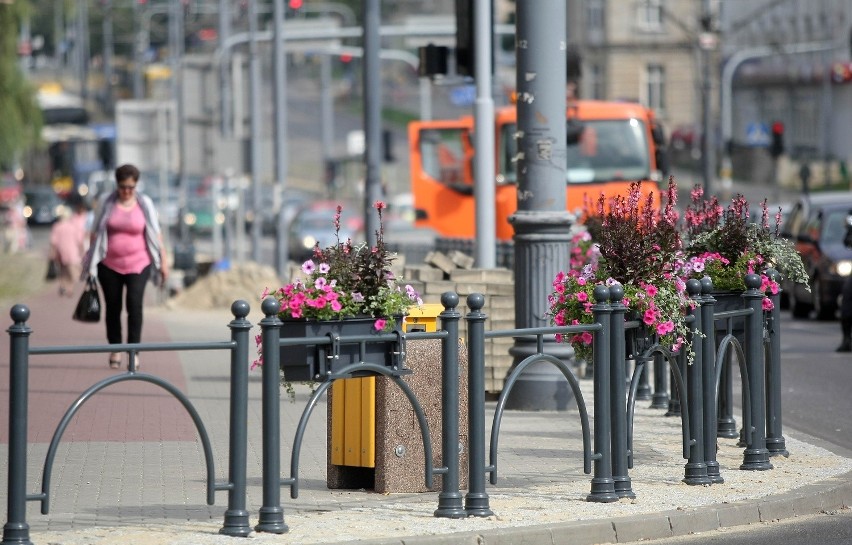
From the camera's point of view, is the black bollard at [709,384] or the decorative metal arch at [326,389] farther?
the black bollard at [709,384]

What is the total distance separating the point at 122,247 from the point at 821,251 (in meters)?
11.9

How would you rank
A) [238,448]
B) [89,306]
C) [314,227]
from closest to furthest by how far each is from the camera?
1. [238,448]
2. [89,306]
3. [314,227]

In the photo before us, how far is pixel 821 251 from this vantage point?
23.4 meters

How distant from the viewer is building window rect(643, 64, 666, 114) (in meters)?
93.0

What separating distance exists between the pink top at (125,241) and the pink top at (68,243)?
46.1ft

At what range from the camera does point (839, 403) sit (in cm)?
1377

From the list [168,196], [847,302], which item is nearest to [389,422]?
[847,302]

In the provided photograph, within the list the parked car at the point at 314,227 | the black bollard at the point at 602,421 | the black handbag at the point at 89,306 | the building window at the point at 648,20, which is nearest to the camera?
the black bollard at the point at 602,421

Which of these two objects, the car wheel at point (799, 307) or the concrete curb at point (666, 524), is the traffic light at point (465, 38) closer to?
the concrete curb at point (666, 524)

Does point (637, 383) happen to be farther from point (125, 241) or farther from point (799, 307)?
point (799, 307)

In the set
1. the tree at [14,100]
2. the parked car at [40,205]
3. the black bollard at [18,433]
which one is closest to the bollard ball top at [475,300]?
the black bollard at [18,433]

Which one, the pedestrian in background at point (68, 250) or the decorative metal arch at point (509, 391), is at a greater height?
the pedestrian in background at point (68, 250)

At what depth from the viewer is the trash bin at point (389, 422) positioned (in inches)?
332

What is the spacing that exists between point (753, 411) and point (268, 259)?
40629 millimetres
